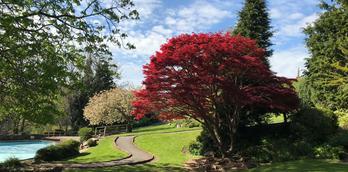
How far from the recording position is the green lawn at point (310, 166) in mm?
14758

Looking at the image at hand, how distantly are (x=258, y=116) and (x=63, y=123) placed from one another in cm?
3628

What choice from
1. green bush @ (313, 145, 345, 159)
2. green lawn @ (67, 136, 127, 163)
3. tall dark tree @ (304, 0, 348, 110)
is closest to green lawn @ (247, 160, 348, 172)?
green bush @ (313, 145, 345, 159)

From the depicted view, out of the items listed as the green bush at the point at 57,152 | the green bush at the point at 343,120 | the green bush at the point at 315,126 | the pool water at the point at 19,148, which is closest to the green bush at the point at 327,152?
the green bush at the point at 315,126

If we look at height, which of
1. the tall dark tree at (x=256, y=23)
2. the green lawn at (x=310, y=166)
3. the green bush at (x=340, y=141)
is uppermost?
the tall dark tree at (x=256, y=23)

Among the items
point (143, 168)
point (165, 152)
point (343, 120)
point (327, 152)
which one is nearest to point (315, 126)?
point (327, 152)

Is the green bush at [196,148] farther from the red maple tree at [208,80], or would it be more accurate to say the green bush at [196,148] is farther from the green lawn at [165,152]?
the red maple tree at [208,80]

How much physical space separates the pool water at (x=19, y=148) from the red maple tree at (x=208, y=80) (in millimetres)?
19077

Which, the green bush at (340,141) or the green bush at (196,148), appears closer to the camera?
the green bush at (340,141)

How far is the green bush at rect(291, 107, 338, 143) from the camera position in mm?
20391

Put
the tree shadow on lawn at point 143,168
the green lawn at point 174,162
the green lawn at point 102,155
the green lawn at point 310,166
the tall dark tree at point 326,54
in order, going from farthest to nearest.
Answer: the tall dark tree at point 326,54 < the green lawn at point 102,155 < the tree shadow on lawn at point 143,168 < the green lawn at point 174,162 < the green lawn at point 310,166

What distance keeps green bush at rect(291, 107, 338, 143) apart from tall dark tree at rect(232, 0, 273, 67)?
8.55 meters

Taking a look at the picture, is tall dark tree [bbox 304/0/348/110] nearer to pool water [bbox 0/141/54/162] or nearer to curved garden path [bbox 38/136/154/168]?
curved garden path [bbox 38/136/154/168]

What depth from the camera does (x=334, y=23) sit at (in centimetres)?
2778

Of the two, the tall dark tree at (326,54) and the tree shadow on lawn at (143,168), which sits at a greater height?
the tall dark tree at (326,54)
